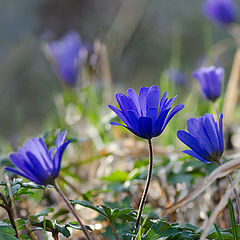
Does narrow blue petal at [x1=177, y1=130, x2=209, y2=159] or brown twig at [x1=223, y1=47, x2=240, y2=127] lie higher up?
narrow blue petal at [x1=177, y1=130, x2=209, y2=159]

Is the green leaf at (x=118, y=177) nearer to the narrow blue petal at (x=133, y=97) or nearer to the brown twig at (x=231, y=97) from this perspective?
the narrow blue petal at (x=133, y=97)

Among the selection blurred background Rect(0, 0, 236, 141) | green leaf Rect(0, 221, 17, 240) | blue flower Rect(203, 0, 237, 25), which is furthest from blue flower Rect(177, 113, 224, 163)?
blurred background Rect(0, 0, 236, 141)

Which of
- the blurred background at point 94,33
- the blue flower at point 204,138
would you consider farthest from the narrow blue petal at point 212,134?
the blurred background at point 94,33

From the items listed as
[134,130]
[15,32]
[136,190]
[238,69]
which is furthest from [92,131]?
[15,32]

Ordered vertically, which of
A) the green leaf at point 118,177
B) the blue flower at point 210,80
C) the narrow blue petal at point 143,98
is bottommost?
the green leaf at point 118,177

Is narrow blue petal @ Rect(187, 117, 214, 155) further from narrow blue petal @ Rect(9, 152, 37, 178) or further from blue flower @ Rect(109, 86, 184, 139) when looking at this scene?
narrow blue petal @ Rect(9, 152, 37, 178)

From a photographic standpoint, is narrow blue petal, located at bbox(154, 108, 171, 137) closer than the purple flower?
Yes
